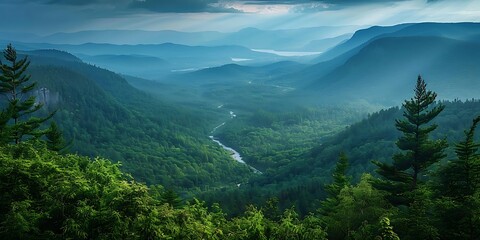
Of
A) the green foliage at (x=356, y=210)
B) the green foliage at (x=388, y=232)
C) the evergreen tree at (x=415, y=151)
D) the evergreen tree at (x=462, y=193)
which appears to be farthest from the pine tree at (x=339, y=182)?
the green foliage at (x=388, y=232)

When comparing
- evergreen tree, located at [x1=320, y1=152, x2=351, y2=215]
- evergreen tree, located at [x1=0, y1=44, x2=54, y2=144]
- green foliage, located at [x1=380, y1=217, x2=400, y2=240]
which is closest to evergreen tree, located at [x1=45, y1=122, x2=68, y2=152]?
evergreen tree, located at [x1=0, y1=44, x2=54, y2=144]

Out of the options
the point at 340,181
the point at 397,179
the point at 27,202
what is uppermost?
the point at 27,202

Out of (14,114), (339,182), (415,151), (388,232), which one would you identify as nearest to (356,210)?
(415,151)

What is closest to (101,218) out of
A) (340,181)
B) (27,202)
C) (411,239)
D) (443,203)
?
(27,202)

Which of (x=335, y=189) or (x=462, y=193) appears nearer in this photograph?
(x=462, y=193)

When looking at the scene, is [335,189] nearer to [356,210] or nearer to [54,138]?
[356,210]

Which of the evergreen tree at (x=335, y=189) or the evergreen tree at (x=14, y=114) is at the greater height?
the evergreen tree at (x=14, y=114)

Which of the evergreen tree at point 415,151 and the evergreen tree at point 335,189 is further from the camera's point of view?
the evergreen tree at point 335,189

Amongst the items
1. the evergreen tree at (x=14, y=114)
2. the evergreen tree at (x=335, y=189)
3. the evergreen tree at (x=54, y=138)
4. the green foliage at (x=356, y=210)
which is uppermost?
the evergreen tree at (x=14, y=114)

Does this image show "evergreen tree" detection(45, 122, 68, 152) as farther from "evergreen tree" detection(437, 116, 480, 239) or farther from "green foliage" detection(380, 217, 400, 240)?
"evergreen tree" detection(437, 116, 480, 239)

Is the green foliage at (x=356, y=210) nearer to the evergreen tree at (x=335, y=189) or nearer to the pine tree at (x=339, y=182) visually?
the evergreen tree at (x=335, y=189)

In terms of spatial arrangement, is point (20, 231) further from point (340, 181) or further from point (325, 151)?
point (325, 151)
